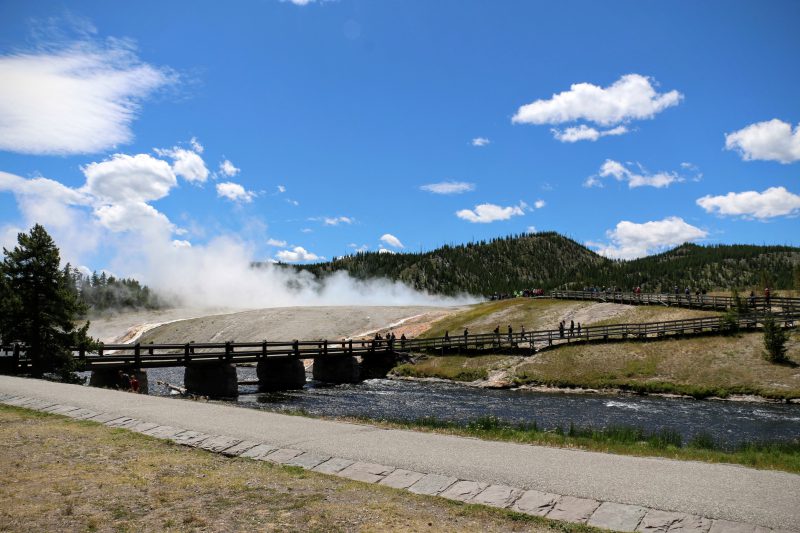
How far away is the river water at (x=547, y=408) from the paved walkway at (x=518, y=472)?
22.0ft

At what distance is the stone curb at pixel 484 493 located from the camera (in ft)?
26.5

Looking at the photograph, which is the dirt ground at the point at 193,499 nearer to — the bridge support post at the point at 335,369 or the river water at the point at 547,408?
the river water at the point at 547,408

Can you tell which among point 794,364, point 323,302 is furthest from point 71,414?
point 323,302

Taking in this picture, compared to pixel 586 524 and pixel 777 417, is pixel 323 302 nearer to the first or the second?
pixel 777 417

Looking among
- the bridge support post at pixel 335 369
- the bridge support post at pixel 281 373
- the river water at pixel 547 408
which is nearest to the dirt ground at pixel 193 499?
the river water at pixel 547 408

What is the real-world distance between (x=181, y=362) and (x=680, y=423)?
31429 millimetres

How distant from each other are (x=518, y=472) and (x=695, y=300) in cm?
5410

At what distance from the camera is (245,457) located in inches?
484

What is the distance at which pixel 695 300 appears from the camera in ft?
187

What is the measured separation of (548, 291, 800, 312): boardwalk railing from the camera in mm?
51375

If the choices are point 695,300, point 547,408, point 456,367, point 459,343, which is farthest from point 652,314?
point 547,408

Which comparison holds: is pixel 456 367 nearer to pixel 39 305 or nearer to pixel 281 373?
pixel 281 373

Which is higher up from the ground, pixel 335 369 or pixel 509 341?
pixel 509 341

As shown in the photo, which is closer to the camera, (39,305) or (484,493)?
(484,493)
